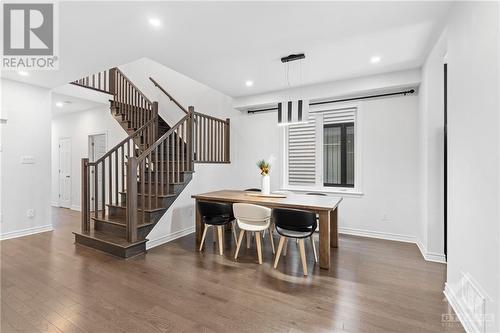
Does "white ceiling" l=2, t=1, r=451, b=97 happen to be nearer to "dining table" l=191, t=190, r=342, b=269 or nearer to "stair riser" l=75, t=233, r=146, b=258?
"dining table" l=191, t=190, r=342, b=269

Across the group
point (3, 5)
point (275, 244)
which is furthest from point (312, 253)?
point (3, 5)

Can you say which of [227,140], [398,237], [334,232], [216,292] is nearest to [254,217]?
[216,292]

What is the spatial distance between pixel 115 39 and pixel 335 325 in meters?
3.79

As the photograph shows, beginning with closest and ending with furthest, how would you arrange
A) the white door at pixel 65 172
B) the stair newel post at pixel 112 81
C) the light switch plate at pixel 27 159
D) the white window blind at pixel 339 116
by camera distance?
the light switch plate at pixel 27 159
the white window blind at pixel 339 116
the stair newel post at pixel 112 81
the white door at pixel 65 172

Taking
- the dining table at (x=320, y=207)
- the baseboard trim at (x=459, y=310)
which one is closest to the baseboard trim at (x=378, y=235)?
the dining table at (x=320, y=207)

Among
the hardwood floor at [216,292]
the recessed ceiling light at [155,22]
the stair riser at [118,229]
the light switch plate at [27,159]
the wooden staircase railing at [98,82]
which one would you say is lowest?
the hardwood floor at [216,292]

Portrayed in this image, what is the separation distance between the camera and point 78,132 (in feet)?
22.3

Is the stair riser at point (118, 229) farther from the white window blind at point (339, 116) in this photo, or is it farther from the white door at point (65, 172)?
the white door at point (65, 172)

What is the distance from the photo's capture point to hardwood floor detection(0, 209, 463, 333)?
76.4 inches

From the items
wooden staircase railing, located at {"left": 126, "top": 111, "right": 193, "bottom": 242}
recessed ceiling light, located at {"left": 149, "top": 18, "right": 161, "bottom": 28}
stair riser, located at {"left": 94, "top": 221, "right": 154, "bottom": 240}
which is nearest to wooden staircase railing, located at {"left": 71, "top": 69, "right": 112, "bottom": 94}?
wooden staircase railing, located at {"left": 126, "top": 111, "right": 193, "bottom": 242}

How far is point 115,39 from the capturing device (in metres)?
2.85

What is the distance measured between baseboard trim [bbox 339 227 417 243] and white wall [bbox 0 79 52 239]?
5.86 m

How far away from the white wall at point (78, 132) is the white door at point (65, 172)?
17cm

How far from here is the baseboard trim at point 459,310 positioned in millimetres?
1804
